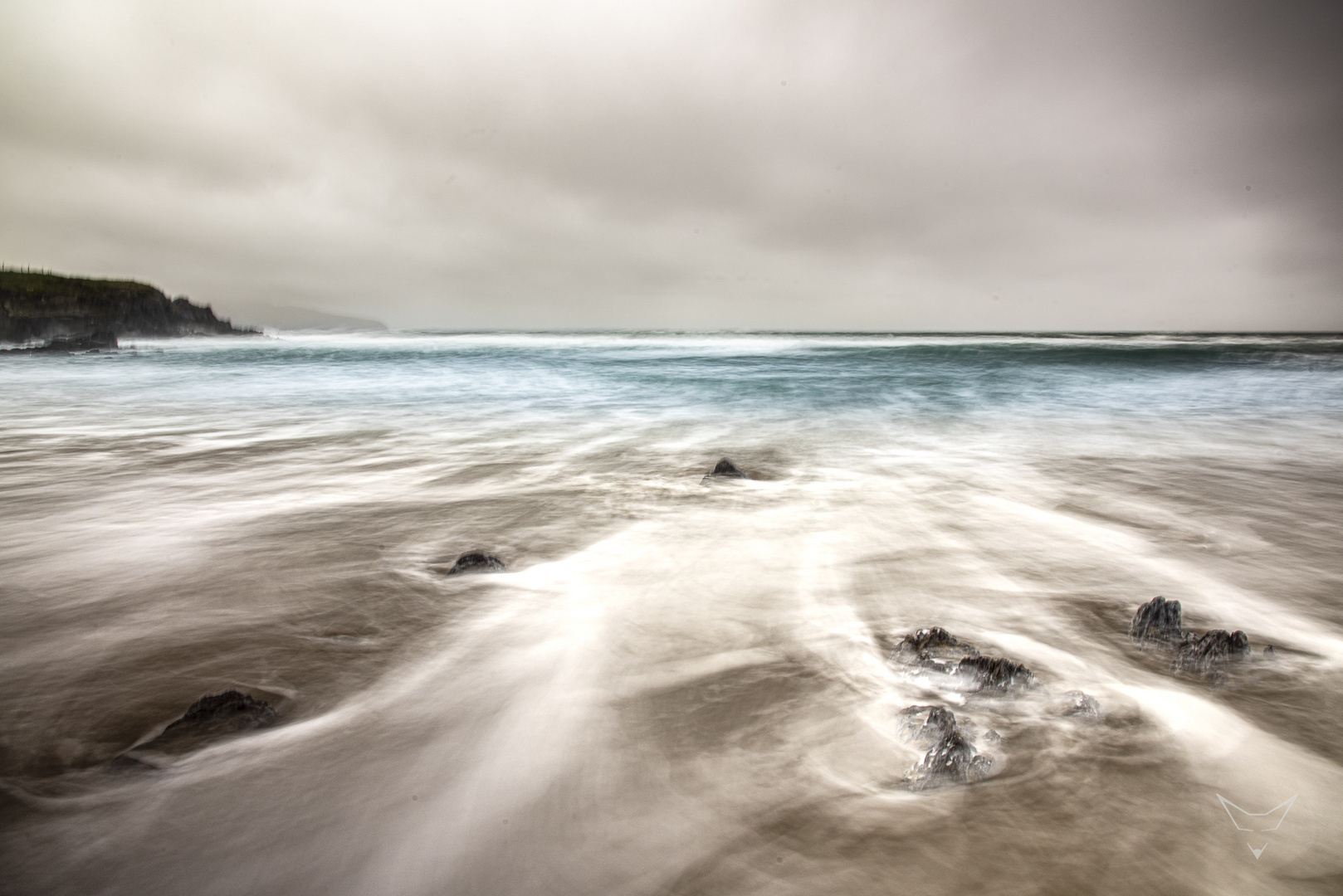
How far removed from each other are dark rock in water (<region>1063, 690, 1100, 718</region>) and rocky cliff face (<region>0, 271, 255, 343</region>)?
51.3 metres

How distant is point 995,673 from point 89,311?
68.9 m

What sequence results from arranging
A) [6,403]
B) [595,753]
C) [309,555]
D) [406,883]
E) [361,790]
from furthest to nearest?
[6,403] → [309,555] → [595,753] → [361,790] → [406,883]

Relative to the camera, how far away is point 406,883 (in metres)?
1.51

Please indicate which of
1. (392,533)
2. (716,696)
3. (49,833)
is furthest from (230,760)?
(392,533)

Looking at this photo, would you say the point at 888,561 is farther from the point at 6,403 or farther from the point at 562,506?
the point at 6,403

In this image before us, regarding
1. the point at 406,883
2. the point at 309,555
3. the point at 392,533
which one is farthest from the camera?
the point at 392,533

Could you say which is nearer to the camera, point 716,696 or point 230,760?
point 230,760

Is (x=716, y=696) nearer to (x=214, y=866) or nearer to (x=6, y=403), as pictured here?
(x=214, y=866)

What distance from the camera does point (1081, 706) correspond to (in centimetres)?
217

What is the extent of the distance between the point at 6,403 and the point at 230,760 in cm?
1628

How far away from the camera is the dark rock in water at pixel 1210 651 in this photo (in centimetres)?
246

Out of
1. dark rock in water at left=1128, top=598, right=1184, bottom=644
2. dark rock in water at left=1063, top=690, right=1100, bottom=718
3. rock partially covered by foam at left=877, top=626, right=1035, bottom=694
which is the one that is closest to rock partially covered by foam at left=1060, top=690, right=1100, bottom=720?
dark rock in water at left=1063, top=690, right=1100, bottom=718

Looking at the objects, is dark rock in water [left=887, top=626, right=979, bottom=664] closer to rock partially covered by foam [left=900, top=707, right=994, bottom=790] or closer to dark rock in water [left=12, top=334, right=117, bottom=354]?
rock partially covered by foam [left=900, top=707, right=994, bottom=790]

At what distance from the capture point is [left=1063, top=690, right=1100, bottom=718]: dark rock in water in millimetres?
2135
